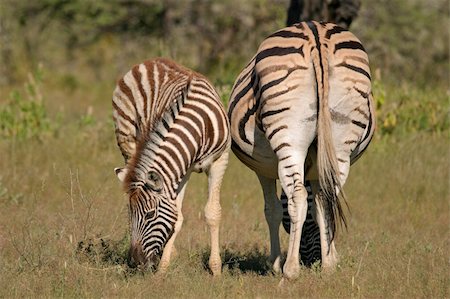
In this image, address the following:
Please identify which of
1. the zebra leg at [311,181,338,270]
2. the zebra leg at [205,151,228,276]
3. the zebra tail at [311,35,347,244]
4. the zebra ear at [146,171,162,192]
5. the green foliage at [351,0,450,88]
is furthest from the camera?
the green foliage at [351,0,450,88]

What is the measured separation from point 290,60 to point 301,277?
167 cm

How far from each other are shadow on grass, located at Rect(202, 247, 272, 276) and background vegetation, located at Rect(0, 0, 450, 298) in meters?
0.02

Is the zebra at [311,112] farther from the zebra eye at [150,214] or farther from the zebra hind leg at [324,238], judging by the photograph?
the zebra eye at [150,214]

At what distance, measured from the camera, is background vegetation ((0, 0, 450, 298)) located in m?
6.57

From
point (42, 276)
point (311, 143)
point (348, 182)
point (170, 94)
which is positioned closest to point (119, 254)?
point (42, 276)

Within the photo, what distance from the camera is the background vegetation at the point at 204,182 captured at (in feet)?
21.5

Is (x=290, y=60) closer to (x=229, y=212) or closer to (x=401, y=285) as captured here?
(x=401, y=285)

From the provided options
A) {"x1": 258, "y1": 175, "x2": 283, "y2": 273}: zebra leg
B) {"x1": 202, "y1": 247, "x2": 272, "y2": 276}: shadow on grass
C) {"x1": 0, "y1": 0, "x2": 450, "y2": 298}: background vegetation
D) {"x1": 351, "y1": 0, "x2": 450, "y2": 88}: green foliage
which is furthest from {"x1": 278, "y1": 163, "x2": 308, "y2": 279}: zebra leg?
{"x1": 351, "y1": 0, "x2": 450, "y2": 88}: green foliage

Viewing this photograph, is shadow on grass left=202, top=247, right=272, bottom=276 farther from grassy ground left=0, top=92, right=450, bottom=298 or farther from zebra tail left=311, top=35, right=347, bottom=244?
zebra tail left=311, top=35, right=347, bottom=244

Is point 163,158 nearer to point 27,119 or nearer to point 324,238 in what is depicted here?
point 324,238

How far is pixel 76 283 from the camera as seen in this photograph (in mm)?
6266

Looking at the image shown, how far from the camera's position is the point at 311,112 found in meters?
6.36

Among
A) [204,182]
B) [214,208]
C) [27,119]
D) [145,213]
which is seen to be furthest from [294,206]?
[27,119]

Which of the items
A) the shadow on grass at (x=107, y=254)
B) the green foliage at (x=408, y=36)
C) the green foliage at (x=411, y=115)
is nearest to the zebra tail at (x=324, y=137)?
the shadow on grass at (x=107, y=254)
